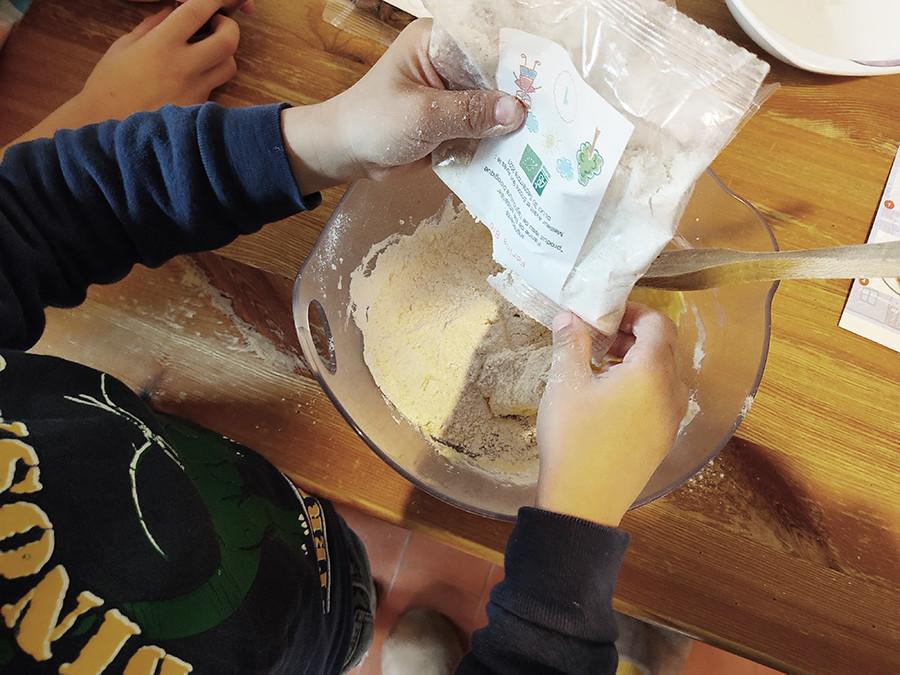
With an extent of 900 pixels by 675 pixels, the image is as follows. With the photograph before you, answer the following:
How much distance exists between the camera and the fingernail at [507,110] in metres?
0.42

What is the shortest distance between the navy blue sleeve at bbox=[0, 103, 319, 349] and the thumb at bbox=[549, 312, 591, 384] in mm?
259

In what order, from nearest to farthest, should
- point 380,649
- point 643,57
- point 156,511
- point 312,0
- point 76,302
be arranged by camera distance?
point 643,57 < point 156,511 < point 76,302 < point 312,0 < point 380,649

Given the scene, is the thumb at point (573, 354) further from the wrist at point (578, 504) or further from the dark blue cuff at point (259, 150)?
the dark blue cuff at point (259, 150)

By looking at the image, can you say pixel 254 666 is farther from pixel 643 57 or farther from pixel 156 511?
pixel 643 57

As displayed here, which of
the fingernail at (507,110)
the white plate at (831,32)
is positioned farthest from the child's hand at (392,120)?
the white plate at (831,32)

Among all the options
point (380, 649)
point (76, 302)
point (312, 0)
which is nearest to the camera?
point (76, 302)

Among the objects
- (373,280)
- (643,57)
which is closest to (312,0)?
(373,280)

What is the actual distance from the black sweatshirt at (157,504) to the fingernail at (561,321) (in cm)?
14

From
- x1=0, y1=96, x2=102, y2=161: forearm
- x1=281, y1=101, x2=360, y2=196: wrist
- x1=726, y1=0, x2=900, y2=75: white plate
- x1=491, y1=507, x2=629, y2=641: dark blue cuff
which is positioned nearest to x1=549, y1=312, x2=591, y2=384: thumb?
x1=491, y1=507, x2=629, y2=641: dark blue cuff

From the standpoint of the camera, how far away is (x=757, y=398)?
24.8 inches

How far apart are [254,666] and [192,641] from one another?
0.06 metres

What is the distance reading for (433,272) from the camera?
2.14 feet

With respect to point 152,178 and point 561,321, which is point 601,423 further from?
point 152,178

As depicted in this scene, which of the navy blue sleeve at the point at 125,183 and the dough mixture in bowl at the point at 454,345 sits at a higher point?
the navy blue sleeve at the point at 125,183
